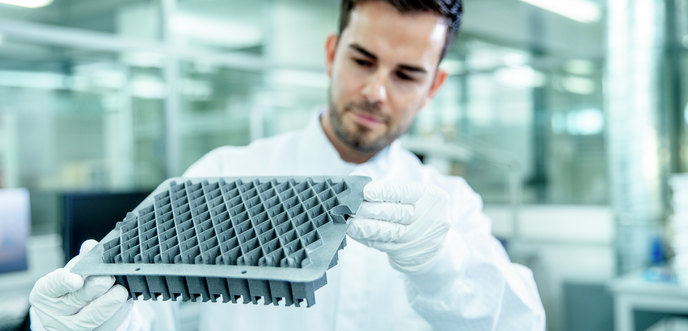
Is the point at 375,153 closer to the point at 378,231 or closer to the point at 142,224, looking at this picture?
the point at 378,231

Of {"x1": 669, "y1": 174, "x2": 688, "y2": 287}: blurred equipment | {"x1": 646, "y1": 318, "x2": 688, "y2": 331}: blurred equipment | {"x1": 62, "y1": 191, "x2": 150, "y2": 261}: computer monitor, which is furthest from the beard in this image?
{"x1": 646, "y1": 318, "x2": 688, "y2": 331}: blurred equipment

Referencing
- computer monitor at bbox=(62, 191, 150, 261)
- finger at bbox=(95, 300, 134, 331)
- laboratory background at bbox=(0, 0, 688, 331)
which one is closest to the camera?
finger at bbox=(95, 300, 134, 331)

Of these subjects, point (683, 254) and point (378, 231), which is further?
point (683, 254)

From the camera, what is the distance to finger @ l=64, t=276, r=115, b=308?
2.27 ft

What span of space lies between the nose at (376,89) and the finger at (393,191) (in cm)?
29

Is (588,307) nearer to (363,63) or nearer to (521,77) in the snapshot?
(521,77)

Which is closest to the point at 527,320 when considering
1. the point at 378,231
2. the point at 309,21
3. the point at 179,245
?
the point at 378,231

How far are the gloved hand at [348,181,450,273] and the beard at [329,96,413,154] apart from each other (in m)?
0.30

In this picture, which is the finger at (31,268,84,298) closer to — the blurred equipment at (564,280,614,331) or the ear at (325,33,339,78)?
the ear at (325,33,339,78)

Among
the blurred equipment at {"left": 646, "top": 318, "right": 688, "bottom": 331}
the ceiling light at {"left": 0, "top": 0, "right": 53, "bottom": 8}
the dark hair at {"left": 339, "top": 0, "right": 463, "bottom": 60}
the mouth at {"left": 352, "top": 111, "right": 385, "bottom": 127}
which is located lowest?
the blurred equipment at {"left": 646, "top": 318, "right": 688, "bottom": 331}

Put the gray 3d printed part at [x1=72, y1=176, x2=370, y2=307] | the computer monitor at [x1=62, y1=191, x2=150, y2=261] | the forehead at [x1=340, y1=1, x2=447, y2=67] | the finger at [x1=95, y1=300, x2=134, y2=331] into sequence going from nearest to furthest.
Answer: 1. the gray 3d printed part at [x1=72, y1=176, x2=370, y2=307]
2. the finger at [x1=95, y1=300, x2=134, y2=331]
3. the forehead at [x1=340, y1=1, x2=447, y2=67]
4. the computer monitor at [x1=62, y1=191, x2=150, y2=261]

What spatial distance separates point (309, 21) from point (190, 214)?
4.41 meters

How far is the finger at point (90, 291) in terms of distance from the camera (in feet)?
2.27

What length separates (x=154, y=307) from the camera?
1023 mm
